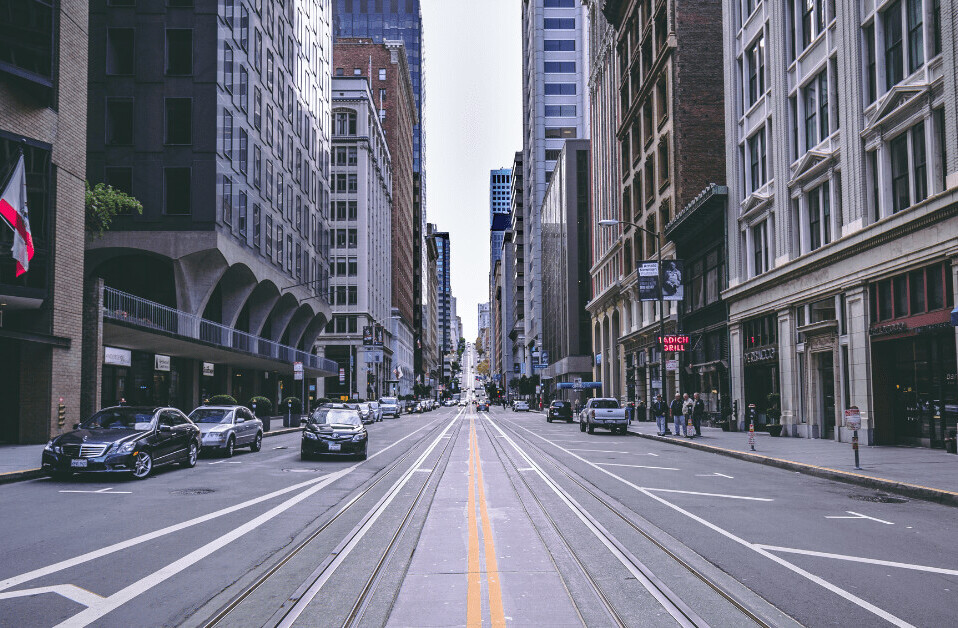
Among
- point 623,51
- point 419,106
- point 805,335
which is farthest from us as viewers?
point 419,106

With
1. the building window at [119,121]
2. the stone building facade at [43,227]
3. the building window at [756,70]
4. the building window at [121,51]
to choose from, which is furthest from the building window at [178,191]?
the building window at [756,70]

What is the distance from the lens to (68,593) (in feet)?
23.0

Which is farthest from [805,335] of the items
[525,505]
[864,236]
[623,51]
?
[623,51]

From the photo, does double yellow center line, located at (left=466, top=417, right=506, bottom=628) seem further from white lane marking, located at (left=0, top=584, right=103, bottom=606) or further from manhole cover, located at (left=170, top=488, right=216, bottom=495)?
manhole cover, located at (left=170, top=488, right=216, bottom=495)

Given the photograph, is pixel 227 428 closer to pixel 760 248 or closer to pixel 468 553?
pixel 468 553

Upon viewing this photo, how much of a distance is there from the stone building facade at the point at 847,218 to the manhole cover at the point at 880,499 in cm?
914

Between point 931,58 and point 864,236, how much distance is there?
18.5 ft

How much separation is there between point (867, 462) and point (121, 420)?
58.6 ft

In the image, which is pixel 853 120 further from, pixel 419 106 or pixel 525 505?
pixel 419 106

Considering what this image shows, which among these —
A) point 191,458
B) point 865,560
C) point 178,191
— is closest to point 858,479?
point 865,560

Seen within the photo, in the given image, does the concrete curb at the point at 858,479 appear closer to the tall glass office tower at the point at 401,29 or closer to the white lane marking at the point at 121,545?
the white lane marking at the point at 121,545

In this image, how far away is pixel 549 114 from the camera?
125 meters

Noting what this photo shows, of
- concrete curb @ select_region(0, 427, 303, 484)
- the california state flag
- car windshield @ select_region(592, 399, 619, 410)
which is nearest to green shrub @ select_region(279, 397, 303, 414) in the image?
car windshield @ select_region(592, 399, 619, 410)

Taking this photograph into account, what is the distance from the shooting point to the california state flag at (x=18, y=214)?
801 inches
